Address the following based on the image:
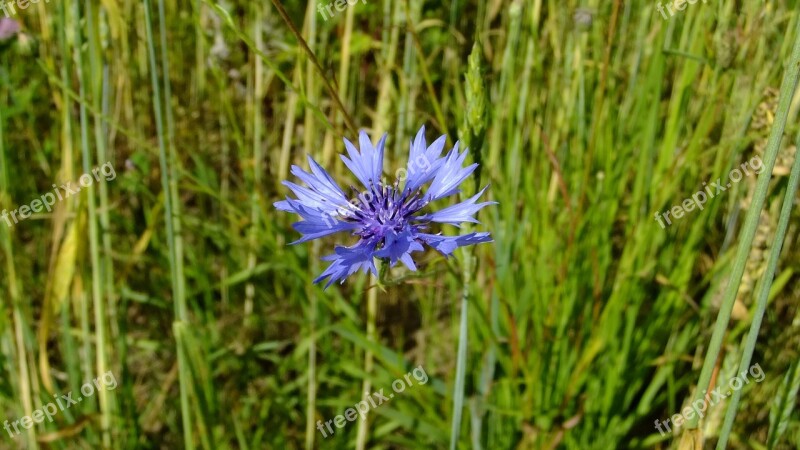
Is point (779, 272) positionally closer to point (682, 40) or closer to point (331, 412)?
point (682, 40)

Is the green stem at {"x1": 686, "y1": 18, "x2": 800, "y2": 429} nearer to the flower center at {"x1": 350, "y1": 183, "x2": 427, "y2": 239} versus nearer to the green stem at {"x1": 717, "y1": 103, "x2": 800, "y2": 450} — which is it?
the green stem at {"x1": 717, "y1": 103, "x2": 800, "y2": 450}

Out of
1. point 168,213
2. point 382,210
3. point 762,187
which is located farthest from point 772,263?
point 168,213

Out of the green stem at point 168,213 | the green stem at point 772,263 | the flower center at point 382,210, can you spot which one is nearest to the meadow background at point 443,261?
the green stem at point 168,213

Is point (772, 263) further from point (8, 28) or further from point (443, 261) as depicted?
point (8, 28)

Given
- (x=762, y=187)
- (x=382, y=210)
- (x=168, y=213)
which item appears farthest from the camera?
(x=168, y=213)

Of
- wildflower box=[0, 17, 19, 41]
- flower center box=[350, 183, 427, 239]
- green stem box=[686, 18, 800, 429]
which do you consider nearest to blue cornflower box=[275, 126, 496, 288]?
flower center box=[350, 183, 427, 239]
